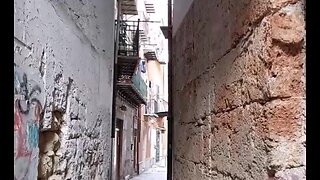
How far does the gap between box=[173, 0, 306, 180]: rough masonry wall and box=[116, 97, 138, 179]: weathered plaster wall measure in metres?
10.1

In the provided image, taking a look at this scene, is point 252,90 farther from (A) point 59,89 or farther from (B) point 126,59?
(B) point 126,59

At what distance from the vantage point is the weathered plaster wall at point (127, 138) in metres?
13.3

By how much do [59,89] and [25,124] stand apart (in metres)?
0.67

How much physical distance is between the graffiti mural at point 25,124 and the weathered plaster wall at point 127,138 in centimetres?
1079

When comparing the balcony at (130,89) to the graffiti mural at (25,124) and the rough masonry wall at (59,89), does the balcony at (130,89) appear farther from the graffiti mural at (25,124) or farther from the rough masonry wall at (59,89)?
the graffiti mural at (25,124)

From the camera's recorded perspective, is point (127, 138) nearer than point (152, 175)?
Yes

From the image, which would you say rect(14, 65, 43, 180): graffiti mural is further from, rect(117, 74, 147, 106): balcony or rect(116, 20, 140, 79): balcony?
rect(117, 74, 147, 106): balcony

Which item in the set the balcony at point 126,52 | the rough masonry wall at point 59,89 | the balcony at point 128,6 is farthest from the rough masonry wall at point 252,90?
the balcony at point 128,6

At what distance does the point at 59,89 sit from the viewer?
85.1 inches

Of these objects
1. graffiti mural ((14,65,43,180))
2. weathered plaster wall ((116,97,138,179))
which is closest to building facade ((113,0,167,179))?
weathered plaster wall ((116,97,138,179))

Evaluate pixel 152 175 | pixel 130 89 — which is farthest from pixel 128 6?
pixel 152 175

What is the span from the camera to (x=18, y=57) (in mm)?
1466

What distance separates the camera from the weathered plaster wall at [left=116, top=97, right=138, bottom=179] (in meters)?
13.3

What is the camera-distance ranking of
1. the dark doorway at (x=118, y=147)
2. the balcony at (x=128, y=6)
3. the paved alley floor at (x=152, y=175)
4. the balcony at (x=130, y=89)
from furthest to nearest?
1. the paved alley floor at (x=152, y=175)
2. the dark doorway at (x=118, y=147)
3. the balcony at (x=130, y=89)
4. the balcony at (x=128, y=6)
